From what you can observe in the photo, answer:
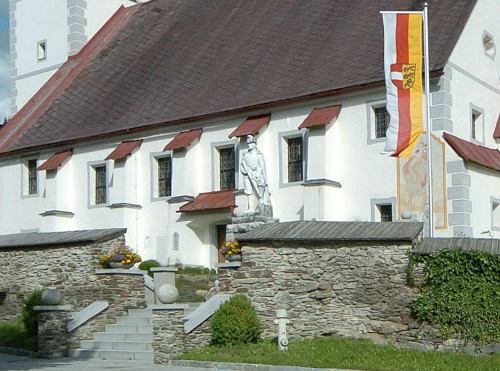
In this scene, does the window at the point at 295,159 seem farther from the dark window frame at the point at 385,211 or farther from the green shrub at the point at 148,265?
the green shrub at the point at 148,265

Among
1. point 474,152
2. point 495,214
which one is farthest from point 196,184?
point 495,214

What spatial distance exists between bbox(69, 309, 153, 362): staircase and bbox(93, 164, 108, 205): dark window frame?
13316 mm

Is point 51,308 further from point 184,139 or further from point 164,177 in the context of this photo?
point 164,177

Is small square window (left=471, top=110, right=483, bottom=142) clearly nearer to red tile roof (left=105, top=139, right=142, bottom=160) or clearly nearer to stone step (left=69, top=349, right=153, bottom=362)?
red tile roof (left=105, top=139, right=142, bottom=160)

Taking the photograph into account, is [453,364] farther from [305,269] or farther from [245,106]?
[245,106]

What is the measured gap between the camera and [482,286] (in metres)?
15.5

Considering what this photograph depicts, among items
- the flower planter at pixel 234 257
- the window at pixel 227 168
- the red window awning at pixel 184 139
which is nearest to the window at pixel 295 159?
the window at pixel 227 168

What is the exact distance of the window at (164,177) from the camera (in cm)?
3100

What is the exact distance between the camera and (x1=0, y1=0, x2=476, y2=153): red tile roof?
87.7 feet

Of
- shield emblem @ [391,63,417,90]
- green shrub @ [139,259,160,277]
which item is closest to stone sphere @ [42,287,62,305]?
green shrub @ [139,259,160,277]

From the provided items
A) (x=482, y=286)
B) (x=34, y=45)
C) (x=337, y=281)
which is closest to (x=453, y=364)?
(x=482, y=286)

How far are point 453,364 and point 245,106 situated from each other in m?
15.1

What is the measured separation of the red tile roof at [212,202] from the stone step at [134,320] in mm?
8304

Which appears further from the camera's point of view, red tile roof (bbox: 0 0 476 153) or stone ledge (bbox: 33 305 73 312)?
red tile roof (bbox: 0 0 476 153)
